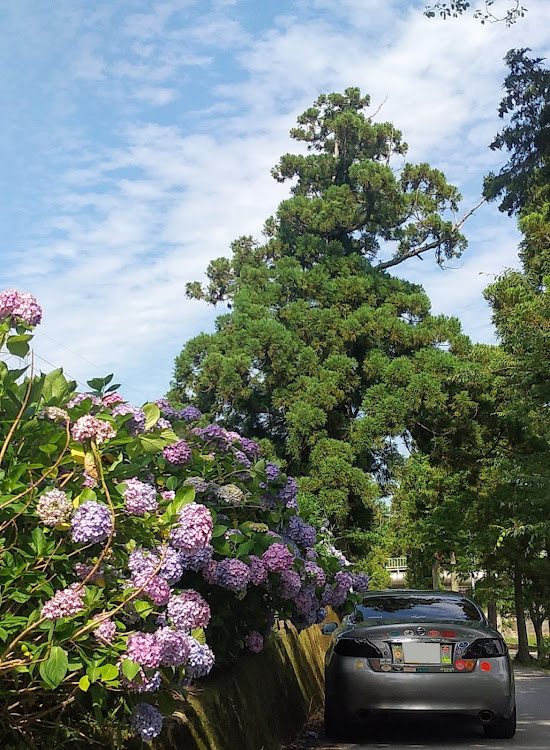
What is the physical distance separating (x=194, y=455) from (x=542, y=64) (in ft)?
35.6

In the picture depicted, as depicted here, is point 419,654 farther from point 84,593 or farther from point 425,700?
point 84,593

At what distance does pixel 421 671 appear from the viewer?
8.06 metres

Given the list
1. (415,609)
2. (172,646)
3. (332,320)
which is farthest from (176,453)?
(332,320)

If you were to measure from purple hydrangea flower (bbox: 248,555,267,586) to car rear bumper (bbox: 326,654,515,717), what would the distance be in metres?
3.20

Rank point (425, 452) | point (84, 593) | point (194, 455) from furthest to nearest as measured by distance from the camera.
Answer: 1. point (425, 452)
2. point (194, 455)
3. point (84, 593)

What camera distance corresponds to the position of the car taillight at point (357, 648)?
8238mm

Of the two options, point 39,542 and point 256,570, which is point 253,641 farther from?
point 39,542

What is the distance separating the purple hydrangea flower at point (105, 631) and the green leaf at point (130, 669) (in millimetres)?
105

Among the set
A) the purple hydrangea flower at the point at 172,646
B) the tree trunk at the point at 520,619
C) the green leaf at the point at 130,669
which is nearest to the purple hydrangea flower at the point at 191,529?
the purple hydrangea flower at the point at 172,646

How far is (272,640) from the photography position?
28.9 ft

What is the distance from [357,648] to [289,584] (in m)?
2.52

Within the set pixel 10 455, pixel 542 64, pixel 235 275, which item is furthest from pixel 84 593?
pixel 235 275

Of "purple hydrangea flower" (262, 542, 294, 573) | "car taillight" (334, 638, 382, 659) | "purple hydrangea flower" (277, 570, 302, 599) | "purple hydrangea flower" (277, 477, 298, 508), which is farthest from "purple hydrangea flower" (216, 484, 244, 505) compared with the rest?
"car taillight" (334, 638, 382, 659)

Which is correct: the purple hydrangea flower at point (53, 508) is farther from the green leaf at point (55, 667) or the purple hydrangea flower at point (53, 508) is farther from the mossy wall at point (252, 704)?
the mossy wall at point (252, 704)
